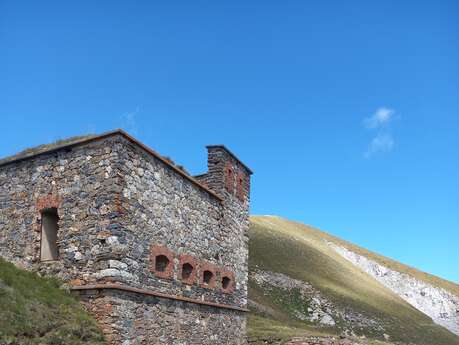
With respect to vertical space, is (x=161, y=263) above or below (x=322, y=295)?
above

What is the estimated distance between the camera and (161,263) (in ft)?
52.0

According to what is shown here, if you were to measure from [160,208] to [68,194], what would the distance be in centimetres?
278

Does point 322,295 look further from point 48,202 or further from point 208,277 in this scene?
point 48,202

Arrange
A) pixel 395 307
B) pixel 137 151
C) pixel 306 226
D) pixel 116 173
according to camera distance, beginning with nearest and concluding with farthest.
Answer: pixel 116 173 → pixel 137 151 → pixel 395 307 → pixel 306 226

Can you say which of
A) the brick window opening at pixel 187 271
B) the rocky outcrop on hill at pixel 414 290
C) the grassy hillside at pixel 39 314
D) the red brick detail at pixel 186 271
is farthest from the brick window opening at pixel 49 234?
the rocky outcrop on hill at pixel 414 290

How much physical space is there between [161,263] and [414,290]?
7951 centimetres

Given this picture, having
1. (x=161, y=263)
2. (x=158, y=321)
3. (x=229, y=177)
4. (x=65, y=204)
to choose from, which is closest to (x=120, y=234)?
(x=65, y=204)

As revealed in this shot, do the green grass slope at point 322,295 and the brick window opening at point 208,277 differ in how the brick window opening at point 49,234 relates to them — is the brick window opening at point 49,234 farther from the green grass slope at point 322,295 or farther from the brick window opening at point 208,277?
the green grass slope at point 322,295

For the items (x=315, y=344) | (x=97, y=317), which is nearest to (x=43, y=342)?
(x=97, y=317)

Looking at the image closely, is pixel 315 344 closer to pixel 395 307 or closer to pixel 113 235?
pixel 113 235

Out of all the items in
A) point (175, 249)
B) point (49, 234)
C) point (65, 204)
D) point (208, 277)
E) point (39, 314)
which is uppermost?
point (65, 204)

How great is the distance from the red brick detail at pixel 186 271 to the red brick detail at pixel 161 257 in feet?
2.04

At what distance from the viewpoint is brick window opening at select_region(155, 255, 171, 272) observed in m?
15.6

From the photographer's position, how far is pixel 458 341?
5384cm
